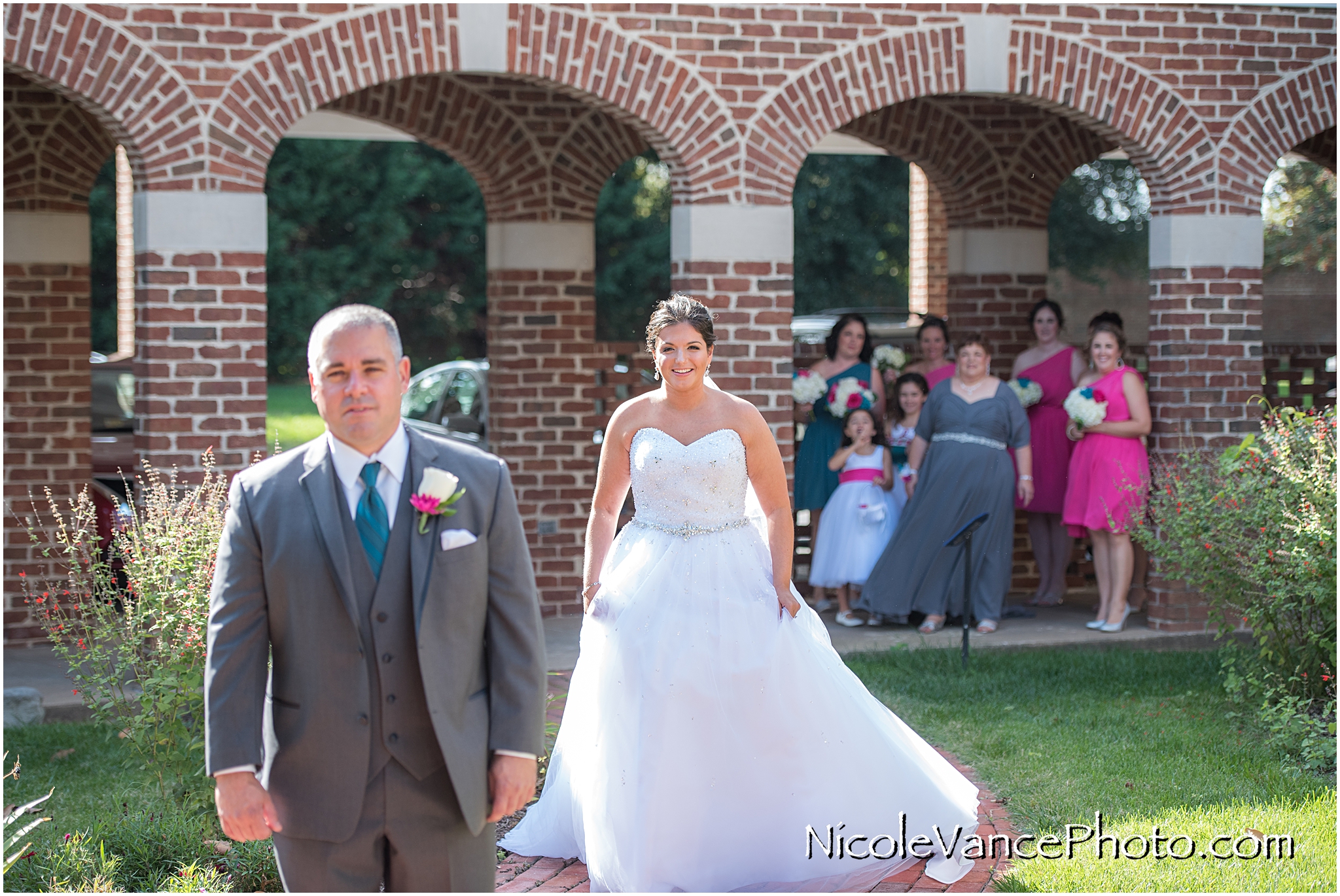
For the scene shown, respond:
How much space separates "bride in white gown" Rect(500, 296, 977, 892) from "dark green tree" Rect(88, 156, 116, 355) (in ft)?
82.8

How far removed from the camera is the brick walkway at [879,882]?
4.82 m

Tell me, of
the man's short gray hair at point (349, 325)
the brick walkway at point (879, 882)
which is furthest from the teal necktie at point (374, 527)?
the brick walkway at point (879, 882)

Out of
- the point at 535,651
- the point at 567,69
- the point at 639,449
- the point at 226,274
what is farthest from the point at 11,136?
the point at 535,651

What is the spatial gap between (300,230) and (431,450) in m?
29.0

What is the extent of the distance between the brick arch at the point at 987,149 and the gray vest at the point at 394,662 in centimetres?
823

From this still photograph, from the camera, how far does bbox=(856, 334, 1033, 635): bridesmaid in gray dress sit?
8875 millimetres

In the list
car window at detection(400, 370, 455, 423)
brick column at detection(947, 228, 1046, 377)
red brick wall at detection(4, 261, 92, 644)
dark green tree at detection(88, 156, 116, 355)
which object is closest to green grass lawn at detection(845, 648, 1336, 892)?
brick column at detection(947, 228, 1046, 377)

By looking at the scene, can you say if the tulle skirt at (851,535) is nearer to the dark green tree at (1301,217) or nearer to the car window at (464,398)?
the car window at (464,398)

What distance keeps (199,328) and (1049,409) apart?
5517 mm

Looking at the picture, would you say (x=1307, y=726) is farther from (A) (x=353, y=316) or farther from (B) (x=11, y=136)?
(B) (x=11, y=136)

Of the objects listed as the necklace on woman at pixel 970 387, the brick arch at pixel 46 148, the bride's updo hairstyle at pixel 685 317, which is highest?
the brick arch at pixel 46 148

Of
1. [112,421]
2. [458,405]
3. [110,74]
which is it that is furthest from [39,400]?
[458,405]

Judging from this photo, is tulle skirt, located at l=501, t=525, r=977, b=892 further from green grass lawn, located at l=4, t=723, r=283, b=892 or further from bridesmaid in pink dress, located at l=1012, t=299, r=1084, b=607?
bridesmaid in pink dress, located at l=1012, t=299, r=1084, b=607

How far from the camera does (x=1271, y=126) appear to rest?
8875mm
